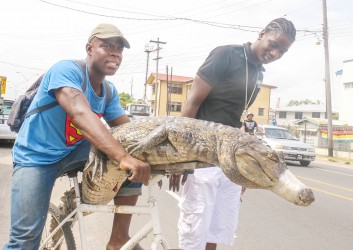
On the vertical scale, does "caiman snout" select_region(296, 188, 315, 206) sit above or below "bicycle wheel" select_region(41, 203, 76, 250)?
above

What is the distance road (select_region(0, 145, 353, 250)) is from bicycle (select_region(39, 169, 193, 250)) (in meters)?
1.29

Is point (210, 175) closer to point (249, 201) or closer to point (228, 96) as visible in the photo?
point (228, 96)

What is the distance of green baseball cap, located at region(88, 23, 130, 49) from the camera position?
7.68 ft

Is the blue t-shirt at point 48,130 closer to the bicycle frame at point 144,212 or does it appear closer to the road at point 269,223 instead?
the bicycle frame at point 144,212

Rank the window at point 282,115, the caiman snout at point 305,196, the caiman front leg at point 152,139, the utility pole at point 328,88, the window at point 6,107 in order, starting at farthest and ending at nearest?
the window at point 282,115
the utility pole at point 328,88
the window at point 6,107
the caiman front leg at point 152,139
the caiman snout at point 305,196

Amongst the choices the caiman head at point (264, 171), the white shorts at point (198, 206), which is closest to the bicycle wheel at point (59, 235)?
the white shorts at point (198, 206)

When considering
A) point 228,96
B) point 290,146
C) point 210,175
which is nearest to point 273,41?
point 228,96

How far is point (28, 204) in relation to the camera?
233 cm

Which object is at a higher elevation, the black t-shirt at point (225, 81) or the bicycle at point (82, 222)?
the black t-shirt at point (225, 81)

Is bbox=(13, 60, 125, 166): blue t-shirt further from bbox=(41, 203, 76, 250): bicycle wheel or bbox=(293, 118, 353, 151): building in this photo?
bbox=(293, 118, 353, 151): building

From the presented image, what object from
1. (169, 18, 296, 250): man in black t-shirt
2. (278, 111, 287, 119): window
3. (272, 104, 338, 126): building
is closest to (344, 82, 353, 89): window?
(272, 104, 338, 126): building

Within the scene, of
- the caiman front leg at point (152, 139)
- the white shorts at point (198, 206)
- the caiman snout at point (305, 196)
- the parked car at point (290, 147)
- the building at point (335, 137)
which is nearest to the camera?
the caiman snout at point (305, 196)

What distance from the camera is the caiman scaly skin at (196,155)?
1825mm

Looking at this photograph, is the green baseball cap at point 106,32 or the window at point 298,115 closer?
the green baseball cap at point 106,32
